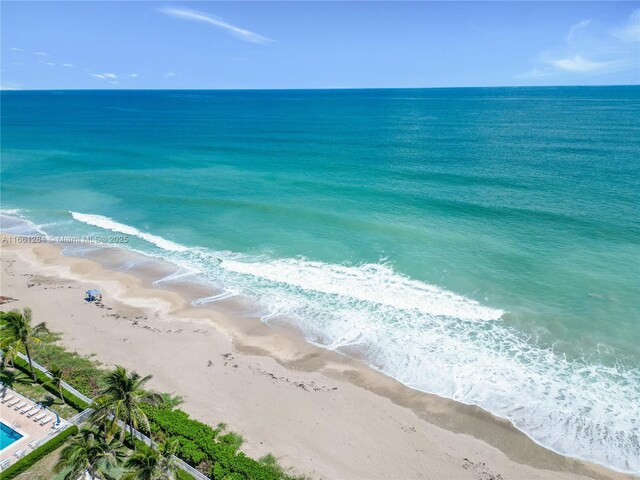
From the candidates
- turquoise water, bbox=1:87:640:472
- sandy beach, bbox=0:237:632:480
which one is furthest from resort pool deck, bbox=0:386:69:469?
turquoise water, bbox=1:87:640:472

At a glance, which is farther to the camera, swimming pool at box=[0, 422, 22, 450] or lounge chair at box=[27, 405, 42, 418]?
lounge chair at box=[27, 405, 42, 418]

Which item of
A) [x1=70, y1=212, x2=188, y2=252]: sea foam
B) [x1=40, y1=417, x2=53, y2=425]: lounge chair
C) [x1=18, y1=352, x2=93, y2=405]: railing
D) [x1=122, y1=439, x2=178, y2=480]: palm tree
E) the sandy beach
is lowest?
the sandy beach

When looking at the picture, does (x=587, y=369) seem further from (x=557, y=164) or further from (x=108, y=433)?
(x=557, y=164)

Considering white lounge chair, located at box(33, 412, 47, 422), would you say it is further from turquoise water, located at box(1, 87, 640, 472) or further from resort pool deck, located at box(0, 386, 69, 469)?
turquoise water, located at box(1, 87, 640, 472)

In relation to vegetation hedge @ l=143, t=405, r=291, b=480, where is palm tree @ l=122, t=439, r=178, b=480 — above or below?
above

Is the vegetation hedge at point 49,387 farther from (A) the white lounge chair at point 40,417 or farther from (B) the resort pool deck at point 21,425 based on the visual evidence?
(A) the white lounge chair at point 40,417

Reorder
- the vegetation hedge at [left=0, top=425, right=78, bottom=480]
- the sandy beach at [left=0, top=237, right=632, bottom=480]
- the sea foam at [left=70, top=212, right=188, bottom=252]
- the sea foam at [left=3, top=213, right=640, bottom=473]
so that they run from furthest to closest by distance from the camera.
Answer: the sea foam at [left=70, top=212, right=188, bottom=252] < the sea foam at [left=3, top=213, right=640, bottom=473] < the sandy beach at [left=0, top=237, right=632, bottom=480] < the vegetation hedge at [left=0, top=425, right=78, bottom=480]

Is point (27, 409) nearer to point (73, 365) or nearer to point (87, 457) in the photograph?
point (73, 365)
